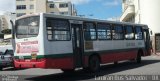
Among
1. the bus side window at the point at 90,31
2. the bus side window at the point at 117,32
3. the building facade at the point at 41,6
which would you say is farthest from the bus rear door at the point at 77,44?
the building facade at the point at 41,6

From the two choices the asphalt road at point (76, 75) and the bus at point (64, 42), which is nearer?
the bus at point (64, 42)

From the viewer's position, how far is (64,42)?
17.9 m

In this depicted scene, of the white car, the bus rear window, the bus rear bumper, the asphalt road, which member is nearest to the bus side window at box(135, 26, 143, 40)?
the asphalt road

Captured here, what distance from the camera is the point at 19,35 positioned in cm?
1814

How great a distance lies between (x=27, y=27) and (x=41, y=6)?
3657 inches

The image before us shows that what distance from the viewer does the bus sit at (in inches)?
663

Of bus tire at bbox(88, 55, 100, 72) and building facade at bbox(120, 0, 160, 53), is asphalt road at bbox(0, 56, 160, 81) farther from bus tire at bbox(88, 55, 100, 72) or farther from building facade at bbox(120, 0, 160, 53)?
building facade at bbox(120, 0, 160, 53)

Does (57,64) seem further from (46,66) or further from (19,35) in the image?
(19,35)

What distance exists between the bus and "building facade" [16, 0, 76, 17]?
8642 cm

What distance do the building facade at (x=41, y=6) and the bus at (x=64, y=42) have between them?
86.4 m

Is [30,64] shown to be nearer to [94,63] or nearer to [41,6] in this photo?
[94,63]

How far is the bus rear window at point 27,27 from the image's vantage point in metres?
17.2

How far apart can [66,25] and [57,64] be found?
7.12 ft

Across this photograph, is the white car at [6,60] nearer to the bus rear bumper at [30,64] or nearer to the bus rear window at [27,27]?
the bus rear window at [27,27]
